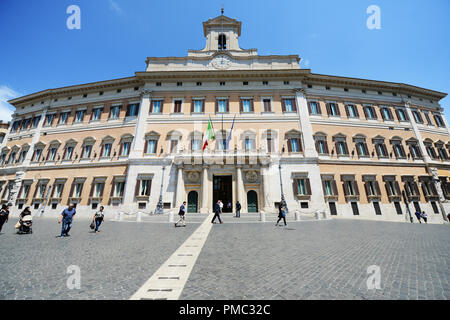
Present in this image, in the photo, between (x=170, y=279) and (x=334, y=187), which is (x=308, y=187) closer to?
(x=334, y=187)

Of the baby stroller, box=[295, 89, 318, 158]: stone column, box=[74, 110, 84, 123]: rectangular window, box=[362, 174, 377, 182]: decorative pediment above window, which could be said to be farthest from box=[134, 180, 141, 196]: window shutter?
box=[362, 174, 377, 182]: decorative pediment above window

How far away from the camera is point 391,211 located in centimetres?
1684

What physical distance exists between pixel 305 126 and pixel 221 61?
1353cm

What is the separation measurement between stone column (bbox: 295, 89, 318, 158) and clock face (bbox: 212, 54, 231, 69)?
9548mm

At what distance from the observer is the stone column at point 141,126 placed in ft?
60.0

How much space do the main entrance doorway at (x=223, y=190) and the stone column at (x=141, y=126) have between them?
29.0 ft

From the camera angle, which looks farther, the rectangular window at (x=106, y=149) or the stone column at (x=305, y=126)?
the rectangular window at (x=106, y=149)

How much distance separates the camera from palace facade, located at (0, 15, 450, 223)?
17078 millimetres

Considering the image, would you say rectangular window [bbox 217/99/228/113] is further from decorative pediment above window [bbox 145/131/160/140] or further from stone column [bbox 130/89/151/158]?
stone column [bbox 130/89/151/158]

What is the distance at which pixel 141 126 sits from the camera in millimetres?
19281

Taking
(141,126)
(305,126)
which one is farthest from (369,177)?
(141,126)

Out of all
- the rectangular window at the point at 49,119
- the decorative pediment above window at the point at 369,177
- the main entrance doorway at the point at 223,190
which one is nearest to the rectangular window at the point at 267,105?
the main entrance doorway at the point at 223,190

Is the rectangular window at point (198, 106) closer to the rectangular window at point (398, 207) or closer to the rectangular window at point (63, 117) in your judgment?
the rectangular window at point (63, 117)
